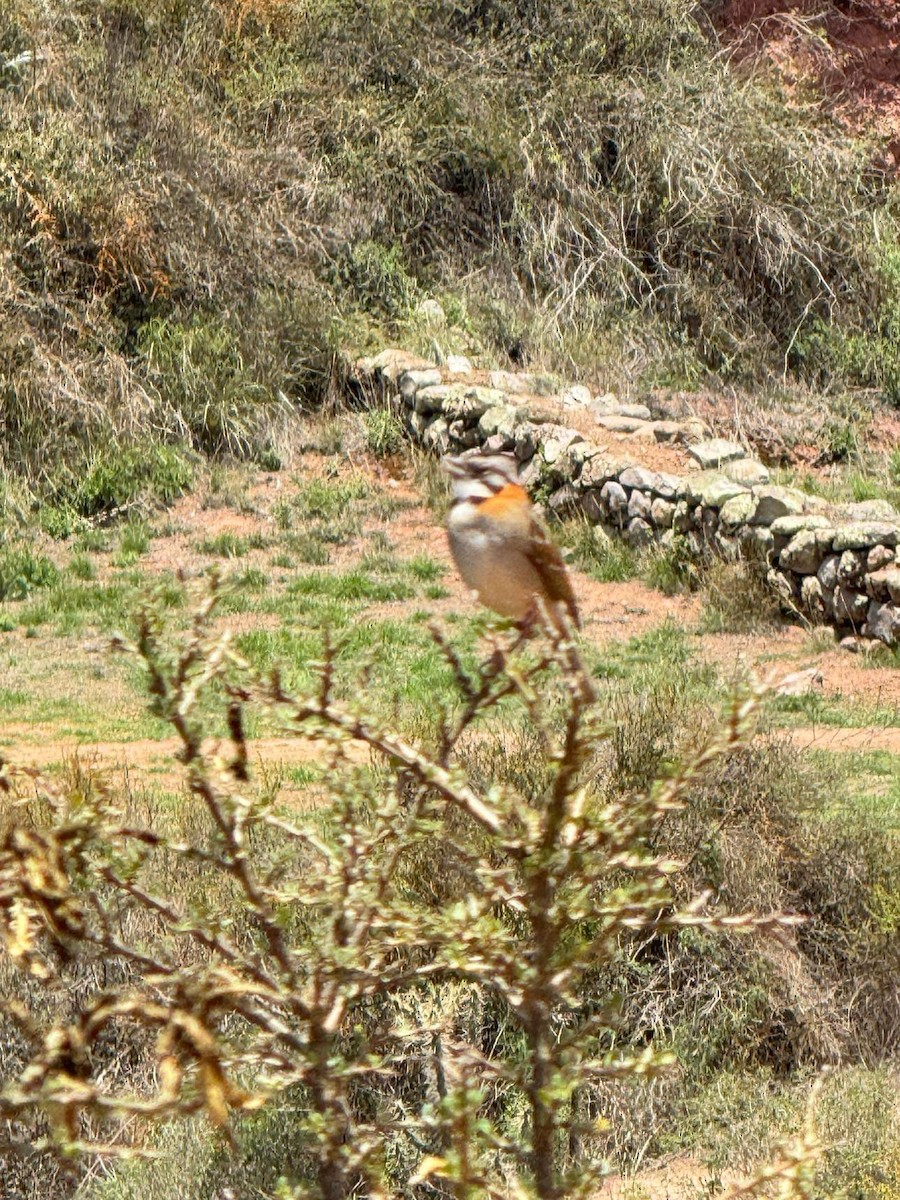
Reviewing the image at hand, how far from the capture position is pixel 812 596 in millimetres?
10523

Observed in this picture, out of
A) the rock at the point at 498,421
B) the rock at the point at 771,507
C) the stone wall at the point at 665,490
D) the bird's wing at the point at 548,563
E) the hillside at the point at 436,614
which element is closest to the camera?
the hillside at the point at 436,614

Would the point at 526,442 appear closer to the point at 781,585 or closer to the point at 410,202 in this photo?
the point at 781,585

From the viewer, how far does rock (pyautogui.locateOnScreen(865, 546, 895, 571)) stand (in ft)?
33.3

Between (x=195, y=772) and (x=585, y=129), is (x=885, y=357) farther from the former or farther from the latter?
(x=195, y=772)

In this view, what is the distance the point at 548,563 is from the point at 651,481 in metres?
9.00

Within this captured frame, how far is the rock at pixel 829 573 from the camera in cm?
1032

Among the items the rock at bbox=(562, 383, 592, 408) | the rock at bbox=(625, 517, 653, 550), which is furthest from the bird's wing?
the rock at bbox=(562, 383, 592, 408)

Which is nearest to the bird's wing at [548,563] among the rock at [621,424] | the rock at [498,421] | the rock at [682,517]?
the rock at [682,517]

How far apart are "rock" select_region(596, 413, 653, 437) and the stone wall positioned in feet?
0.04

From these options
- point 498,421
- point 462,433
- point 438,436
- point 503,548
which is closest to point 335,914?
point 503,548

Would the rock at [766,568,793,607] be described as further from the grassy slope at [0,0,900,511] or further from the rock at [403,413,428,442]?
the grassy slope at [0,0,900,511]

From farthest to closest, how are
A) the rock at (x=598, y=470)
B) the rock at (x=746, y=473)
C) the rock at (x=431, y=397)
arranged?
the rock at (x=431, y=397) < the rock at (x=598, y=470) < the rock at (x=746, y=473)

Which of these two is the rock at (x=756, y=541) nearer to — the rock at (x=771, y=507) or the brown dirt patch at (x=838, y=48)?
the rock at (x=771, y=507)

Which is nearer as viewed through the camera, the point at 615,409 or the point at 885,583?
the point at 885,583
